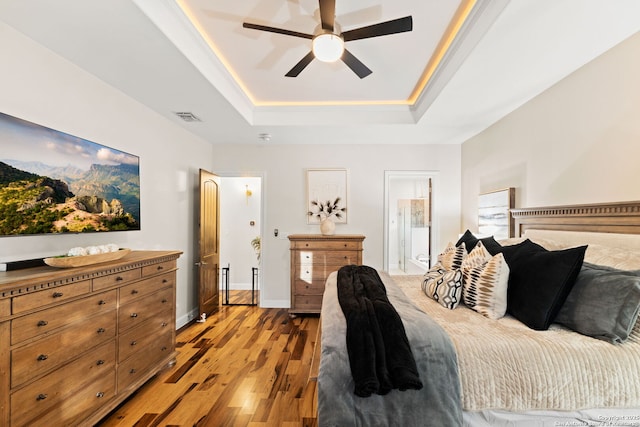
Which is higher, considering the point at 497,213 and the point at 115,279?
the point at 497,213

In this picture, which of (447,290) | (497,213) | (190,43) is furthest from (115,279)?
(497,213)

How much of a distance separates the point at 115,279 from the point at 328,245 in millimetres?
2584

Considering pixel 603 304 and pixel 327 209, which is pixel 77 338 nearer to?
pixel 603 304

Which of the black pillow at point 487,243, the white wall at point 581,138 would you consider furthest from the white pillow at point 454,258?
the white wall at point 581,138

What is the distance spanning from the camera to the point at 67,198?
2.10 m

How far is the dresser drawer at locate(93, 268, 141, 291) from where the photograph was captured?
1.86 metres

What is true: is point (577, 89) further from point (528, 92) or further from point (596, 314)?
point (596, 314)

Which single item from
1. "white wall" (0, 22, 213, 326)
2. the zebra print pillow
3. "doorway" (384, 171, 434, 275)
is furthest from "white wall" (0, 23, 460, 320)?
the zebra print pillow

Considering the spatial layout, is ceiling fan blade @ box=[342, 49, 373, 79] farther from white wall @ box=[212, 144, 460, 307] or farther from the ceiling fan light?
white wall @ box=[212, 144, 460, 307]

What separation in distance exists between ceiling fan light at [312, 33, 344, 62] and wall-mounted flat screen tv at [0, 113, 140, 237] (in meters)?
1.89

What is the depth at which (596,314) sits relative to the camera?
1499 mm

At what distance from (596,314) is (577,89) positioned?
181 cm

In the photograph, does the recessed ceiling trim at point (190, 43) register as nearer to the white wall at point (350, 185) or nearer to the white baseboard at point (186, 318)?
the white wall at point (350, 185)

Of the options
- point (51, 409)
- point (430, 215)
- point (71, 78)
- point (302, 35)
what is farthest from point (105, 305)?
point (430, 215)
